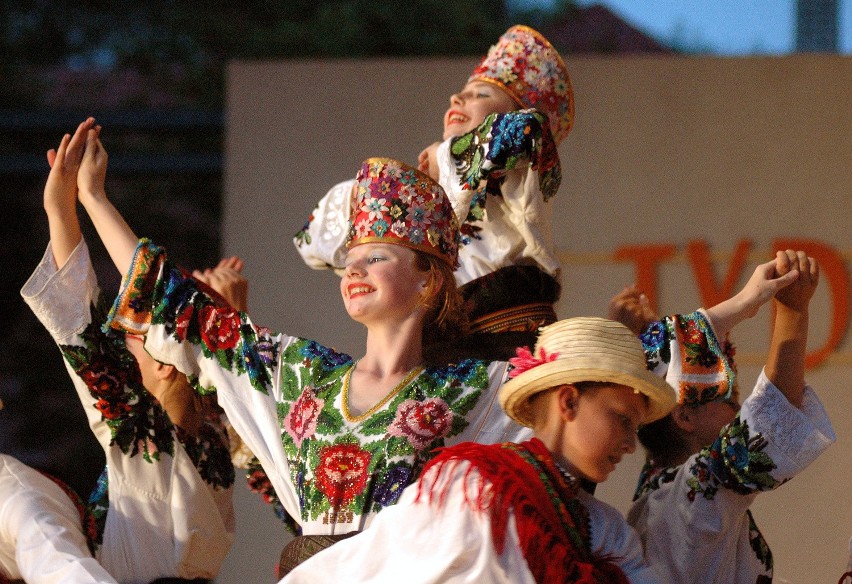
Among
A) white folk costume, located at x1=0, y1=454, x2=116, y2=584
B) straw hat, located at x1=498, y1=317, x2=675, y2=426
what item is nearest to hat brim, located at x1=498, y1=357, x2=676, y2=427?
straw hat, located at x1=498, y1=317, x2=675, y2=426

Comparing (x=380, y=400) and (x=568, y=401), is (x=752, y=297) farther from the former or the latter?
(x=380, y=400)

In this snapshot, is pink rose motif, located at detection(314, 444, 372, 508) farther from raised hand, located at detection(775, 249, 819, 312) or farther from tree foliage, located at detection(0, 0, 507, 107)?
tree foliage, located at detection(0, 0, 507, 107)

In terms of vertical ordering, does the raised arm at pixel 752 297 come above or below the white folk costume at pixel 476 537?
above

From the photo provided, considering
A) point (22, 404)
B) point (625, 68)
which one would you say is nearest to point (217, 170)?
point (22, 404)

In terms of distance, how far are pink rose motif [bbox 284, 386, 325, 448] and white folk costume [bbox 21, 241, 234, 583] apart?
53 centimetres

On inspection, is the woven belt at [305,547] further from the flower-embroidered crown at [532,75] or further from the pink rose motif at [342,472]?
the flower-embroidered crown at [532,75]

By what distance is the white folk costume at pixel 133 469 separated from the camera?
3.51 m

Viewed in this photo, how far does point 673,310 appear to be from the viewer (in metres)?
6.43

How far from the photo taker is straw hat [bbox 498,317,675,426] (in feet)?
8.78

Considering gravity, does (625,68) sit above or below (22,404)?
above

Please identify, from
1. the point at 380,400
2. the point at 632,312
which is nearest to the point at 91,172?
the point at 380,400

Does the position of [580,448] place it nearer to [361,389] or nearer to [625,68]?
[361,389]

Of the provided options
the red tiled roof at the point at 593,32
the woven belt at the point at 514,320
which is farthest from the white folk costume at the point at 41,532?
the red tiled roof at the point at 593,32

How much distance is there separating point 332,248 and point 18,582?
104 cm
